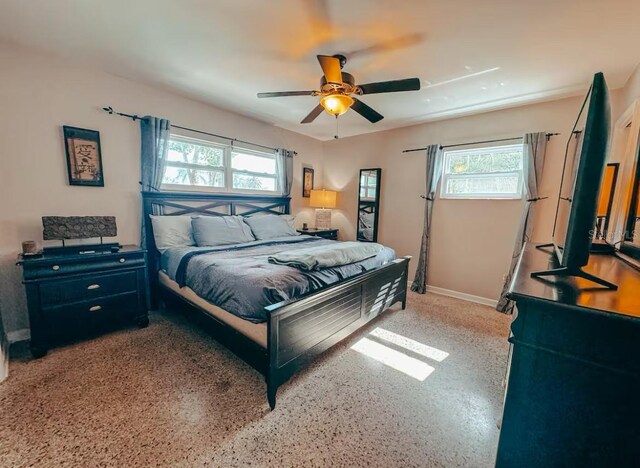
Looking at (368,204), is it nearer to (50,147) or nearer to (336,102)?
(336,102)

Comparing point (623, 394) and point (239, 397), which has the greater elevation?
point (623, 394)

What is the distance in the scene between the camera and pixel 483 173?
362cm

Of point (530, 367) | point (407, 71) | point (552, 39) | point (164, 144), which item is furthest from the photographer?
point (164, 144)

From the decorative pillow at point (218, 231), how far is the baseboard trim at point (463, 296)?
9.44ft

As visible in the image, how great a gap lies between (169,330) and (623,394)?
3134 mm

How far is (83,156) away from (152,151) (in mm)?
623

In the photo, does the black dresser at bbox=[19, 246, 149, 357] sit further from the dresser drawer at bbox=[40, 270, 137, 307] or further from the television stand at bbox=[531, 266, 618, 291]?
the television stand at bbox=[531, 266, 618, 291]

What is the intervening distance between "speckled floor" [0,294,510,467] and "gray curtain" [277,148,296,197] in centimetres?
278

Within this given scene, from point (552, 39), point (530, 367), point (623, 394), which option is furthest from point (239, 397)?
point (552, 39)

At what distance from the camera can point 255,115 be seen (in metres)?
3.96

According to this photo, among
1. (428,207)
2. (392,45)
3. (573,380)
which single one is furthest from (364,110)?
(573,380)

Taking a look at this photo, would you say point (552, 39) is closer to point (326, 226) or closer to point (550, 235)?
point (550, 235)

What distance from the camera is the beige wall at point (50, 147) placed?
7.64ft

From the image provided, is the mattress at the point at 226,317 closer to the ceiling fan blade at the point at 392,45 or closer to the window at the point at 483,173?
the ceiling fan blade at the point at 392,45
